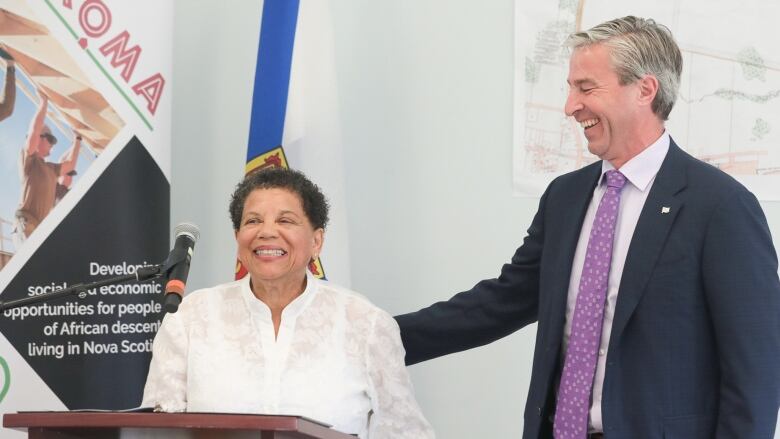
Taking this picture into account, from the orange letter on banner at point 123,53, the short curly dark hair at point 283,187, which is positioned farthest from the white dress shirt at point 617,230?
the orange letter on banner at point 123,53

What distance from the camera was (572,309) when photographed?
2.45 m

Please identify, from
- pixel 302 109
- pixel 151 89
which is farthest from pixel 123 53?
pixel 302 109

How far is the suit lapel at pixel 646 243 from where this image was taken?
7.50ft

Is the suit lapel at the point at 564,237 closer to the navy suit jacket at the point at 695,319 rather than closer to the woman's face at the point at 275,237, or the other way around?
the navy suit jacket at the point at 695,319

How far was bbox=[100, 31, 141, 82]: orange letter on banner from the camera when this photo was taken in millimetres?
3193

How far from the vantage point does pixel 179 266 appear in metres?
2.18

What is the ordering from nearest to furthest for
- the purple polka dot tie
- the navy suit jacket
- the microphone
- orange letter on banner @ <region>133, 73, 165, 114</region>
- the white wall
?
1. the microphone
2. the navy suit jacket
3. the purple polka dot tie
4. orange letter on banner @ <region>133, 73, 165, 114</region>
5. the white wall

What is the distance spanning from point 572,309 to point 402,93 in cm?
145

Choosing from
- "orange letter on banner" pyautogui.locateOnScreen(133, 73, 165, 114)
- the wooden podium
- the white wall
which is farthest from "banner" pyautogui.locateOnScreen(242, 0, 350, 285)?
the wooden podium

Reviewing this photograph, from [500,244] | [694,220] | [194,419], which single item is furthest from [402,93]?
[194,419]

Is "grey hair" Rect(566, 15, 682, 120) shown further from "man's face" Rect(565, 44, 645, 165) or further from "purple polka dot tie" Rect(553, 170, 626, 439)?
"purple polka dot tie" Rect(553, 170, 626, 439)

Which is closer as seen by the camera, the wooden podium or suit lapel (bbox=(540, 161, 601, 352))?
the wooden podium

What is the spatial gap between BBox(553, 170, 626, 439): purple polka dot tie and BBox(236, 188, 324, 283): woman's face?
667mm

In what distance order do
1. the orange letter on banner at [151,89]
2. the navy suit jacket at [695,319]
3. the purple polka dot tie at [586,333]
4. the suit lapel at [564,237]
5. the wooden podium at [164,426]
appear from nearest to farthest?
the wooden podium at [164,426] < the navy suit jacket at [695,319] < the purple polka dot tie at [586,333] < the suit lapel at [564,237] < the orange letter on banner at [151,89]
